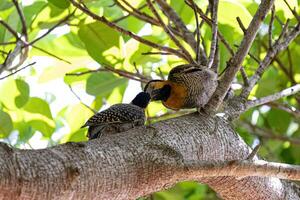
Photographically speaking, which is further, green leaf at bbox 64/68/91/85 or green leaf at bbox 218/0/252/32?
green leaf at bbox 64/68/91/85

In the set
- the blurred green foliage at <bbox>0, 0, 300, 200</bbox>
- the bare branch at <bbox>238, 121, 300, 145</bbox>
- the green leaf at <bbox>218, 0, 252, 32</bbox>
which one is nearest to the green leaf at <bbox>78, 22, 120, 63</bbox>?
the blurred green foliage at <bbox>0, 0, 300, 200</bbox>

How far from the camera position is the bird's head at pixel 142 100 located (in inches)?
93.0

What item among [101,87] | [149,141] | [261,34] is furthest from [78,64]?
[149,141]

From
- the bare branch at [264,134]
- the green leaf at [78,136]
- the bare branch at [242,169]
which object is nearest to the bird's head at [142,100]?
the green leaf at [78,136]

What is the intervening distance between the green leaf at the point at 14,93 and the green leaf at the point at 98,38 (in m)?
0.36

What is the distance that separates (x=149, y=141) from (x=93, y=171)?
0.74 feet

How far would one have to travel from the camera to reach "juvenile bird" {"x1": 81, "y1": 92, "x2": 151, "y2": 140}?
85.1 inches

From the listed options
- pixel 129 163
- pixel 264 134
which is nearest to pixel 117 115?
pixel 129 163

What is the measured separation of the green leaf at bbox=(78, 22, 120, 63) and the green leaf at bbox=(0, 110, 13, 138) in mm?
436

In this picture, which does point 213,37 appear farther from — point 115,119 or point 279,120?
point 279,120

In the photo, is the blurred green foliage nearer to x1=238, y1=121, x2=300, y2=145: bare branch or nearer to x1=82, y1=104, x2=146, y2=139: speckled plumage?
x1=238, y1=121, x2=300, y2=145: bare branch

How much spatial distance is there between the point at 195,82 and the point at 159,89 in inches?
7.0

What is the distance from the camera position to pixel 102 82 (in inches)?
104

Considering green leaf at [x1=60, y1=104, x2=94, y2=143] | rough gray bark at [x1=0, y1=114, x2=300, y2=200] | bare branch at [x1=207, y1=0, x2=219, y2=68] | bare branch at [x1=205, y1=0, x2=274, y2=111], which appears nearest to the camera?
rough gray bark at [x1=0, y1=114, x2=300, y2=200]
